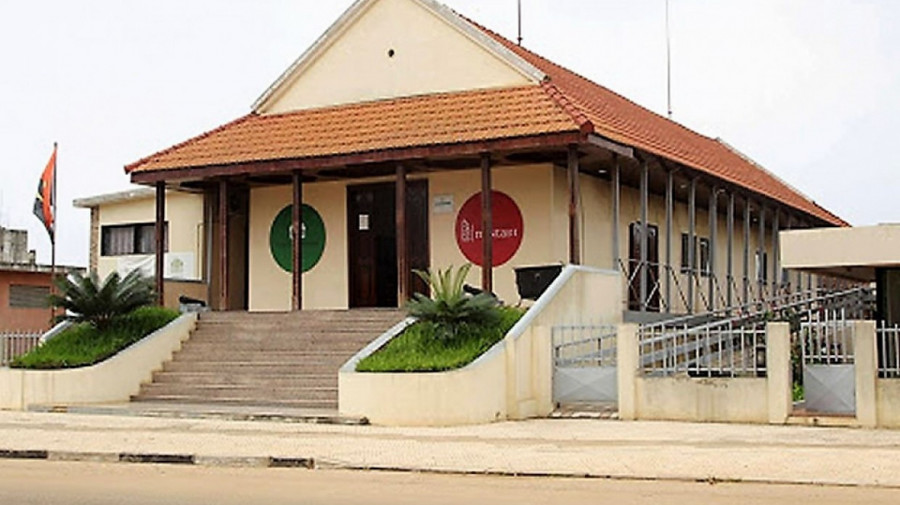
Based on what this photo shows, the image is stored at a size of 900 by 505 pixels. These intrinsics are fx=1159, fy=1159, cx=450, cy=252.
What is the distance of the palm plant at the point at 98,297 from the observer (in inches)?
859

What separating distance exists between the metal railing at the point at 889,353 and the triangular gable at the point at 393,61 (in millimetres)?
9366

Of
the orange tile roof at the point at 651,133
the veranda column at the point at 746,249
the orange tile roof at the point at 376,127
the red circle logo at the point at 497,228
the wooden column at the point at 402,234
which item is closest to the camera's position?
the orange tile roof at the point at 376,127

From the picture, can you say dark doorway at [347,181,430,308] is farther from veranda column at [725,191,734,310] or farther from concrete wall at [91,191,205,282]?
veranda column at [725,191,734,310]

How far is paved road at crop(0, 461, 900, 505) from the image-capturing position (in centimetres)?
1007

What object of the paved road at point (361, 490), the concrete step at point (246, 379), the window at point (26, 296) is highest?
the window at point (26, 296)

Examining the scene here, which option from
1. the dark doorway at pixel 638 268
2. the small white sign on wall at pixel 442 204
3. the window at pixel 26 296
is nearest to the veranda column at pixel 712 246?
the dark doorway at pixel 638 268

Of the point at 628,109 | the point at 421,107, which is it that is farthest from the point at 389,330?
the point at 628,109

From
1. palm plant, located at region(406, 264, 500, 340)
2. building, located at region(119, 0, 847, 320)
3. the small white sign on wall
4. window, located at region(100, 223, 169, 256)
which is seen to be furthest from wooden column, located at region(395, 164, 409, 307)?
window, located at region(100, 223, 169, 256)

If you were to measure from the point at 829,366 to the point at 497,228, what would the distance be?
29.1 feet

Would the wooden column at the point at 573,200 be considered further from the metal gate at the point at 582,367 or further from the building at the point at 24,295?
the building at the point at 24,295

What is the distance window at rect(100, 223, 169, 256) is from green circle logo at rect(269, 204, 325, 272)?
4.24m

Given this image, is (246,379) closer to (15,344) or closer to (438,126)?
(15,344)

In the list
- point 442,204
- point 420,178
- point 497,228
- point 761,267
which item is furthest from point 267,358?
point 761,267

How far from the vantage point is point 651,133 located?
2589 centimetres
